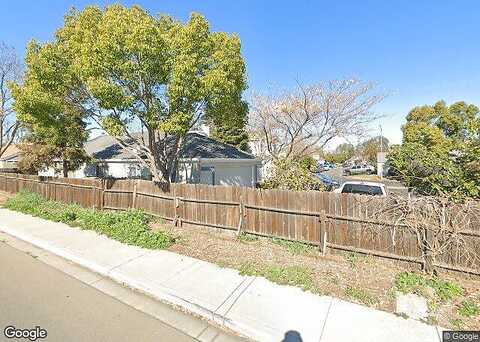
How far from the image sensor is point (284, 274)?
6004 mm

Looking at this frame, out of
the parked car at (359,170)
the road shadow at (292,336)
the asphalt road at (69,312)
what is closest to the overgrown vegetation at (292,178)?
the road shadow at (292,336)

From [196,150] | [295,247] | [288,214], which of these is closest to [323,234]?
[295,247]

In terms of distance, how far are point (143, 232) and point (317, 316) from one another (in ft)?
18.3

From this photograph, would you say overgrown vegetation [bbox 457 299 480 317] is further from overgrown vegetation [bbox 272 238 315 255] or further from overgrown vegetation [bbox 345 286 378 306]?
overgrown vegetation [bbox 272 238 315 255]

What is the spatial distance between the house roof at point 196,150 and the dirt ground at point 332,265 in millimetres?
8332

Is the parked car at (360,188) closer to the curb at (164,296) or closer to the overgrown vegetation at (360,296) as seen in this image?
the overgrown vegetation at (360,296)

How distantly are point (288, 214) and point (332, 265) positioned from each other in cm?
185

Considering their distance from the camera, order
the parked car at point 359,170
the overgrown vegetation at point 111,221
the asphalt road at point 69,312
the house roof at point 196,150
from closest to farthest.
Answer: the asphalt road at point 69,312
the overgrown vegetation at point 111,221
the house roof at point 196,150
the parked car at point 359,170

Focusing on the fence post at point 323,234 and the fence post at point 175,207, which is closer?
the fence post at point 323,234

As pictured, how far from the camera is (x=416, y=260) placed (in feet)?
20.6

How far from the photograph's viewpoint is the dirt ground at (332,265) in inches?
197

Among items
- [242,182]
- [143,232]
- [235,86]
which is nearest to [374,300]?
[143,232]

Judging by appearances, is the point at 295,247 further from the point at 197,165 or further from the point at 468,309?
the point at 197,165

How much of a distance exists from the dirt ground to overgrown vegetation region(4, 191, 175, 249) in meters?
0.63
